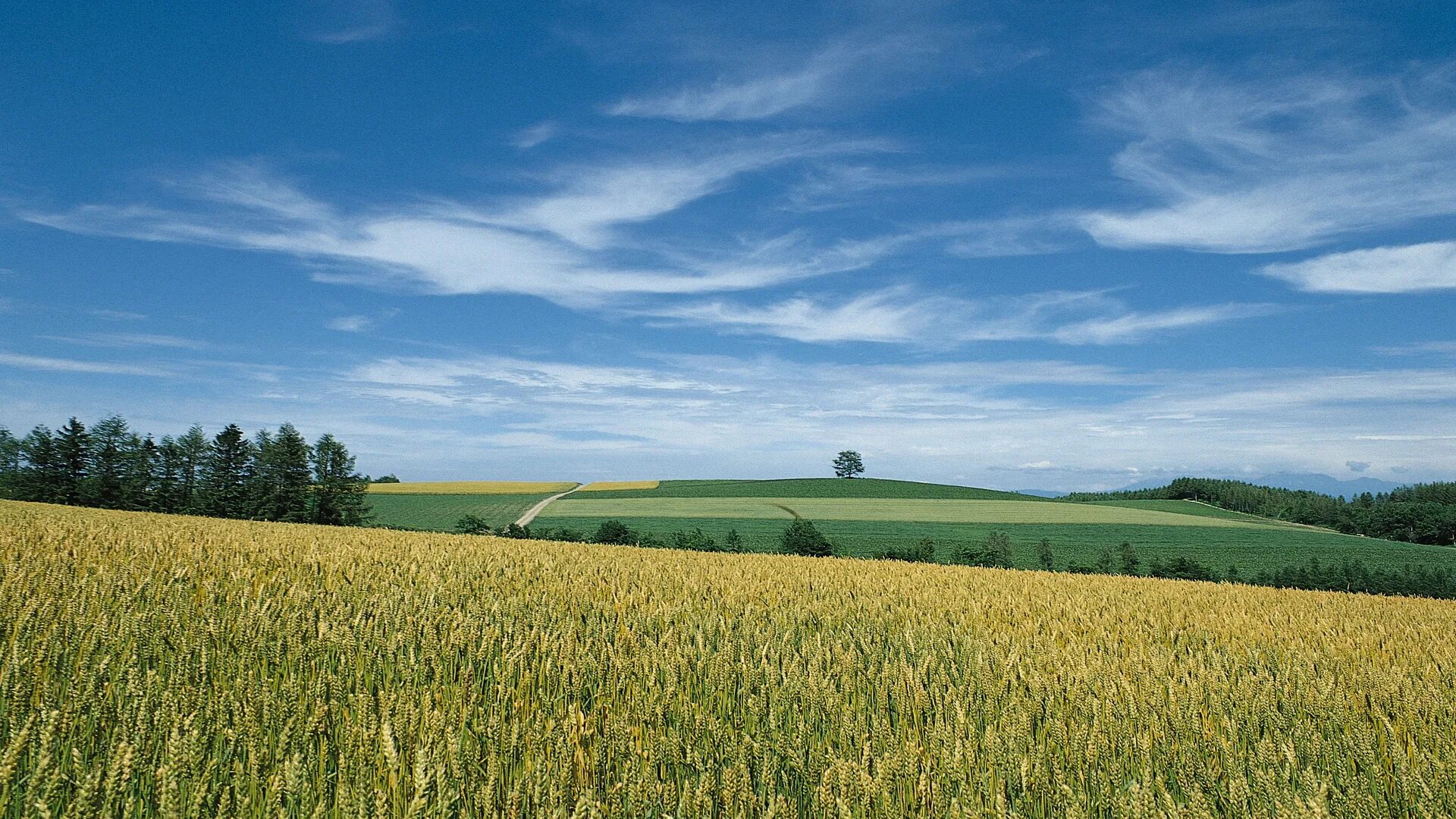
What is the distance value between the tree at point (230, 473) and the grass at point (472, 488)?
23.2 metres

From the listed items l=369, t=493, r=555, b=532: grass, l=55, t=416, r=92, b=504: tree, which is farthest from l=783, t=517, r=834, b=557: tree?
l=55, t=416, r=92, b=504: tree

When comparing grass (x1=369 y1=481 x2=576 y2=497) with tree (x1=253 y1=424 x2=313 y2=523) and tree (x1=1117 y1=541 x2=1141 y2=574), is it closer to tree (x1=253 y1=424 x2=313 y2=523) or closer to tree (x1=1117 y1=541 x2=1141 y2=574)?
tree (x1=253 y1=424 x2=313 y2=523)

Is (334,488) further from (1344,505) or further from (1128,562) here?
(1344,505)

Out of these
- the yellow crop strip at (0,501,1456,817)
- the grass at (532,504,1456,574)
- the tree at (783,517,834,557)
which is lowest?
the grass at (532,504,1456,574)

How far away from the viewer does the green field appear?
4797 cm

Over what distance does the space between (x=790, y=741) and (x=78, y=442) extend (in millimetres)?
65946

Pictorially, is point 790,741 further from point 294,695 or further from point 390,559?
point 390,559

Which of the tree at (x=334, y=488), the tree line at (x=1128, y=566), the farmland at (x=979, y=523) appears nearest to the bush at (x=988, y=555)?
the tree line at (x=1128, y=566)

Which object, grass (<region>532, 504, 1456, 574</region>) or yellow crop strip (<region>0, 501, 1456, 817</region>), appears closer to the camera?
yellow crop strip (<region>0, 501, 1456, 817</region>)

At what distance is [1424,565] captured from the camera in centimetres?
3662

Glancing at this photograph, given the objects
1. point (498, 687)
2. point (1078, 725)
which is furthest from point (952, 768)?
point (498, 687)

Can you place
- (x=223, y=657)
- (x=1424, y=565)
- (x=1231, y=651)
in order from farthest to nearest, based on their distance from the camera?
(x=1424, y=565) < (x=1231, y=651) < (x=223, y=657)

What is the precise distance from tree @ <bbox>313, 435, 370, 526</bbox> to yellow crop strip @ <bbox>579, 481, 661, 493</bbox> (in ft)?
86.9

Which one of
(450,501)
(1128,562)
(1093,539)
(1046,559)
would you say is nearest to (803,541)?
(1046,559)
